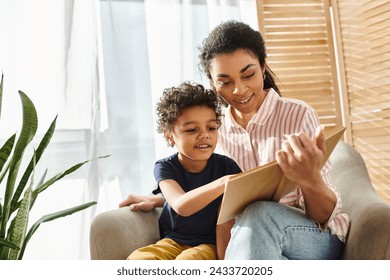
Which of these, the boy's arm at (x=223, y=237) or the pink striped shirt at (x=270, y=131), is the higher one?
the pink striped shirt at (x=270, y=131)

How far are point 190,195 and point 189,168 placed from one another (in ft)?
0.84

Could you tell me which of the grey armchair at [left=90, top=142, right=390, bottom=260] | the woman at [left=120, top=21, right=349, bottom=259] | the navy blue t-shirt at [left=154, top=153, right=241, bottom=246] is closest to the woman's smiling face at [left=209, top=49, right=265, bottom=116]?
the woman at [left=120, top=21, right=349, bottom=259]

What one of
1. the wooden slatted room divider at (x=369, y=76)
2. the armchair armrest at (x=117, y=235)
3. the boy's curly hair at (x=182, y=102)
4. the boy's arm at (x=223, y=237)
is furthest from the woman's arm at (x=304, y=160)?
the wooden slatted room divider at (x=369, y=76)

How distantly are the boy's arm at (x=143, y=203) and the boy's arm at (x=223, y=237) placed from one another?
0.32 meters

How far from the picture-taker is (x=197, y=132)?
1.71 m

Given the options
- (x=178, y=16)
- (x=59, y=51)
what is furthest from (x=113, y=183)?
(x=178, y=16)

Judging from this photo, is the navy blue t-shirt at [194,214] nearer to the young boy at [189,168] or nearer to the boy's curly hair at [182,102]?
the young boy at [189,168]

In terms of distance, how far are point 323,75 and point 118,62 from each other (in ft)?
3.74

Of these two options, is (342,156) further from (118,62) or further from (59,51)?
(59,51)

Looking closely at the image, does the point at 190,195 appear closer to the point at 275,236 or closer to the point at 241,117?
the point at 275,236

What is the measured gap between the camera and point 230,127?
1864mm

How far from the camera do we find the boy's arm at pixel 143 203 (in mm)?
1830

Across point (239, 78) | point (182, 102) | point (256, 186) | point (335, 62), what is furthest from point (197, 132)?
point (335, 62)

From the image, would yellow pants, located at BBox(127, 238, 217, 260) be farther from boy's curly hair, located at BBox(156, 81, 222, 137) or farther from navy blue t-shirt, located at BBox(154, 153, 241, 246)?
boy's curly hair, located at BBox(156, 81, 222, 137)
